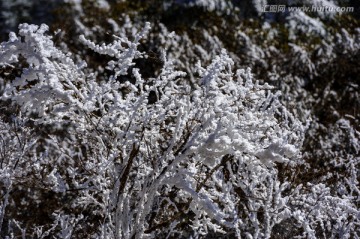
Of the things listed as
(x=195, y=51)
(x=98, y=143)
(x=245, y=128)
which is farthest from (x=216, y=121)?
(x=195, y=51)

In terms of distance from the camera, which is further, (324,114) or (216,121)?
(324,114)

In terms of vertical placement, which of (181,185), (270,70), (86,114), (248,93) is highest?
(270,70)

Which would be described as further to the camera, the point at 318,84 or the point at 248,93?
the point at 318,84

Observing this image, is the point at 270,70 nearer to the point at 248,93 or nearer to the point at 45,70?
the point at 248,93

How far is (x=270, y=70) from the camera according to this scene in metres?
16.8

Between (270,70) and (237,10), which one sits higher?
(237,10)

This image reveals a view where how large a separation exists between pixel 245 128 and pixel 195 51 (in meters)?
14.4

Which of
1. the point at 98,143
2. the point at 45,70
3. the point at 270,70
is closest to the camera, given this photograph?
the point at 45,70

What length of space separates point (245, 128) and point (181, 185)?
713 millimetres

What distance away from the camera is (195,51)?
58.3 feet

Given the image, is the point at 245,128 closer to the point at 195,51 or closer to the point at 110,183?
the point at 110,183

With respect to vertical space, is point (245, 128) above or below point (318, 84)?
below

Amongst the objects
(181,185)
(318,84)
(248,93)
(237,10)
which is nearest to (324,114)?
(318,84)

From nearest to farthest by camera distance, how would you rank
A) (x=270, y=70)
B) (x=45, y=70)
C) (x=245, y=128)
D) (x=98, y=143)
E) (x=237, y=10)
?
(x=45, y=70), (x=245, y=128), (x=98, y=143), (x=270, y=70), (x=237, y=10)
